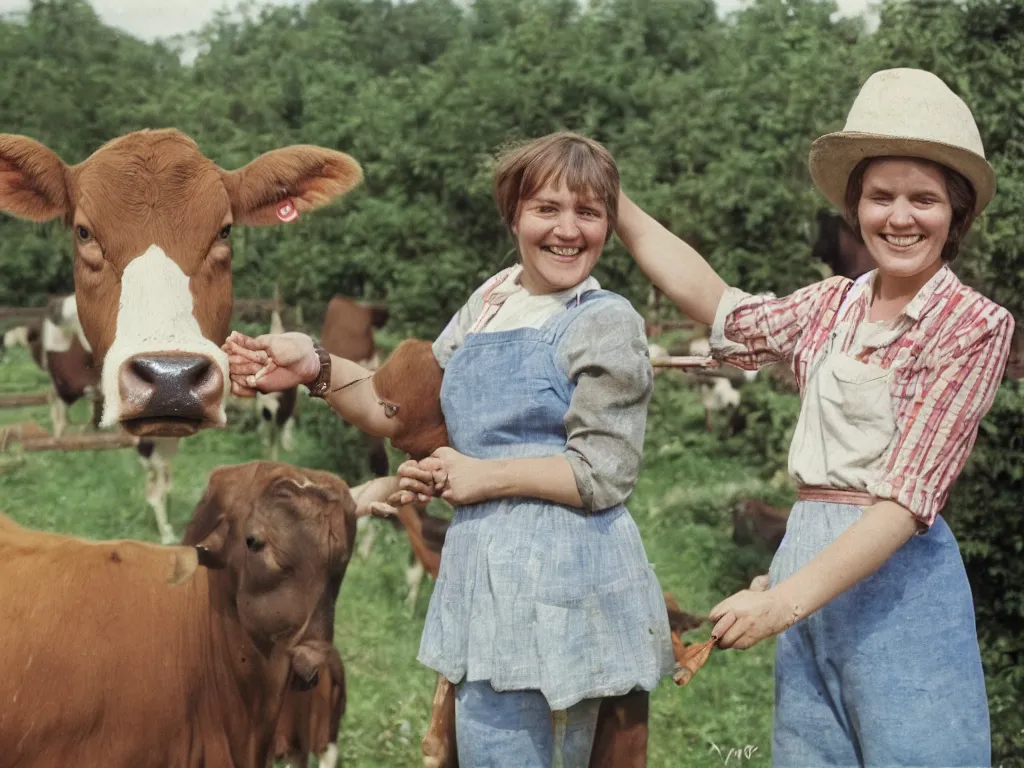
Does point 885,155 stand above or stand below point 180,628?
above

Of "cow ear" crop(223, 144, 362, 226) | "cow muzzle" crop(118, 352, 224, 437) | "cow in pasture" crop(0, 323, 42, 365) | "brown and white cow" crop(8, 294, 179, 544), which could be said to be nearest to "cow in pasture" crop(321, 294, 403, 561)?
"brown and white cow" crop(8, 294, 179, 544)

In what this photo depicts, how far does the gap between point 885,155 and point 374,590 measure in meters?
3.34

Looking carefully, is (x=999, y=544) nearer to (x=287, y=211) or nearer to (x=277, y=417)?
(x=277, y=417)

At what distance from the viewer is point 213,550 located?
11.5 ft

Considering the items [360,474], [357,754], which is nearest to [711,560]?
[360,474]

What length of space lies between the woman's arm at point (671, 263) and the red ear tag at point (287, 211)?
93cm

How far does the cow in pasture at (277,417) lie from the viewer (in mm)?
5289

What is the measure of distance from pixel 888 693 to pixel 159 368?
1.59 m

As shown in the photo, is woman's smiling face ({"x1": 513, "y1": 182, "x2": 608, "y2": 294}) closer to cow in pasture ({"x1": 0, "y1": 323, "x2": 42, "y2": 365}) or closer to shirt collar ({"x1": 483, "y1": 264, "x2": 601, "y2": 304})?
shirt collar ({"x1": 483, "y1": 264, "x2": 601, "y2": 304})

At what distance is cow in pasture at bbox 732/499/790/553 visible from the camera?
239 inches

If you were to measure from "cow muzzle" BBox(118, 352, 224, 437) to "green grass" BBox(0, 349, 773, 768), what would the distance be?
2.01m

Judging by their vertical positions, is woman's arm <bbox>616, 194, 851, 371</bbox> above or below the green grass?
above

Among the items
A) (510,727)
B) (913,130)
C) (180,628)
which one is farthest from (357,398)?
(913,130)

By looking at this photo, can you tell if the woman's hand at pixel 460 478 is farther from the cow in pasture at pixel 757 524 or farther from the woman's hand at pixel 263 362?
the cow in pasture at pixel 757 524
